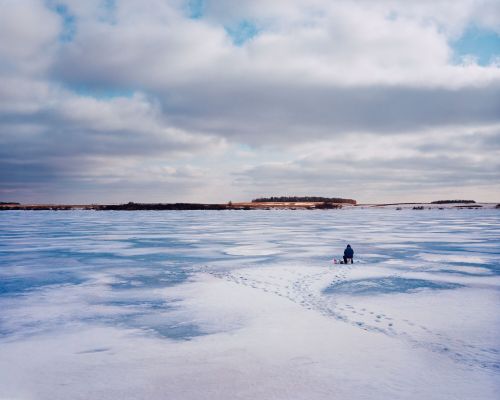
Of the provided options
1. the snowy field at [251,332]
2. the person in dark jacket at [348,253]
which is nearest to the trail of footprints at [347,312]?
the snowy field at [251,332]

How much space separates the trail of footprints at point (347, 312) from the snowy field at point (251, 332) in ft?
0.11

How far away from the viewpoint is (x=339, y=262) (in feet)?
48.2

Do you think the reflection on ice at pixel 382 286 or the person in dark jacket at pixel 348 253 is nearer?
the reflection on ice at pixel 382 286

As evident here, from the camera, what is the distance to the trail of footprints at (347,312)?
20.0ft

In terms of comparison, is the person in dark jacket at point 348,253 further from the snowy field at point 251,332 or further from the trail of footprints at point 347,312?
the trail of footprints at point 347,312

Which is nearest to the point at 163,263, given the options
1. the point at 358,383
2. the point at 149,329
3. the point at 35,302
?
the point at 35,302

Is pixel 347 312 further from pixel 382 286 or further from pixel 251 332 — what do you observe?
pixel 382 286

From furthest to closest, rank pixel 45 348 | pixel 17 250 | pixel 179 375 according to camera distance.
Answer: pixel 17 250 < pixel 45 348 < pixel 179 375

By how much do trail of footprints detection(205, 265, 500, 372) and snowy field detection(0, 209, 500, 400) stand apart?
3 cm

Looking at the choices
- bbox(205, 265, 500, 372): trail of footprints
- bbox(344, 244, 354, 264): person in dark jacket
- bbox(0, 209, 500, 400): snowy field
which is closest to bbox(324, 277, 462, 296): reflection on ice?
bbox(0, 209, 500, 400): snowy field

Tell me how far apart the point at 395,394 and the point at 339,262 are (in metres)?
9.90

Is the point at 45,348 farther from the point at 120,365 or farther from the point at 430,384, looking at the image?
the point at 430,384

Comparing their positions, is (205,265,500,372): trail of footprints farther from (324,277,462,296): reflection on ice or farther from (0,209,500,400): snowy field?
(324,277,462,296): reflection on ice

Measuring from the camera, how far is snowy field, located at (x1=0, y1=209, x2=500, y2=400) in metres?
5.15
